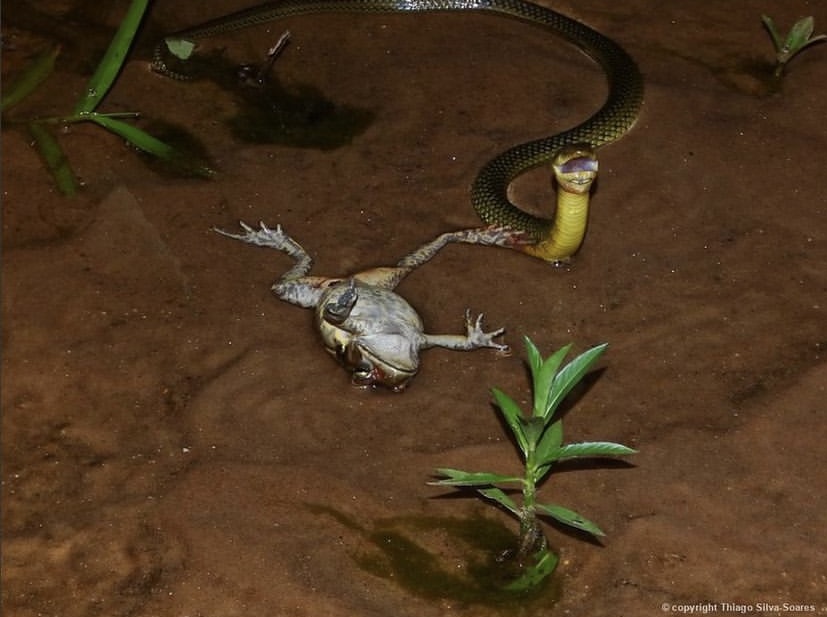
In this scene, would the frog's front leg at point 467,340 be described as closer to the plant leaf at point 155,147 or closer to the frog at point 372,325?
the frog at point 372,325

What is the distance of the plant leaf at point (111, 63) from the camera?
6.31 meters

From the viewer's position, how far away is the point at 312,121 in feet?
21.0

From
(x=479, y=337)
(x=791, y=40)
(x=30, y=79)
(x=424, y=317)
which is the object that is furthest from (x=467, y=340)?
(x=30, y=79)

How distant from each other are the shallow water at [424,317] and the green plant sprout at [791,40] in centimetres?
12

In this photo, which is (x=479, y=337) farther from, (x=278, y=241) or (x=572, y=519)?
(x=572, y=519)

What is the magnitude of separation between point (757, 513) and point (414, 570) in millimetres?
1352

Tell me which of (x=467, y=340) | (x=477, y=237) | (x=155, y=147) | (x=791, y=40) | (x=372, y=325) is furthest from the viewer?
(x=791, y=40)

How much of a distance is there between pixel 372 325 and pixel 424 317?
496 millimetres

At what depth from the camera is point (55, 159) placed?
6.11 meters

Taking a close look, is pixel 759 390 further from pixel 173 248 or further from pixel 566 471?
pixel 173 248

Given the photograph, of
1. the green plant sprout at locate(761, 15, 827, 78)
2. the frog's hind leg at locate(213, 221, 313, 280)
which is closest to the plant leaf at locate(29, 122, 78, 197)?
the frog's hind leg at locate(213, 221, 313, 280)

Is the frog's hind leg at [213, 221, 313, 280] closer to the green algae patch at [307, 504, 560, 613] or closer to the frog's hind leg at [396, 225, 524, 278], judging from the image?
the frog's hind leg at [396, 225, 524, 278]

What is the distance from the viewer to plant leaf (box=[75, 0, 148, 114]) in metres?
6.31

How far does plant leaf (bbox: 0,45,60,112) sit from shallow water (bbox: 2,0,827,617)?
85mm
